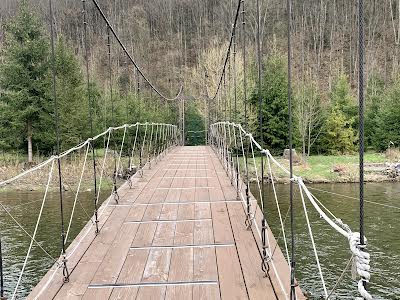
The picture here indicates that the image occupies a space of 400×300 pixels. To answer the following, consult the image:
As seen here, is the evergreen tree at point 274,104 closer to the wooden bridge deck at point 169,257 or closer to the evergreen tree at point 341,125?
the evergreen tree at point 341,125

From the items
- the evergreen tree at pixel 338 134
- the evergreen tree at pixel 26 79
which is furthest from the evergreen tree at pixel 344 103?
the evergreen tree at pixel 26 79

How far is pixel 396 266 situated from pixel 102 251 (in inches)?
196

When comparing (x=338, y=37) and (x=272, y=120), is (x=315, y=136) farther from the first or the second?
(x=338, y=37)

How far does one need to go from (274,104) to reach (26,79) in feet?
30.5

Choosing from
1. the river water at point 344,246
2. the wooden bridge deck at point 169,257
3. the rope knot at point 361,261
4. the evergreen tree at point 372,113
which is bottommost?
the river water at point 344,246

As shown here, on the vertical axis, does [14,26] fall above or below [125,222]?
above

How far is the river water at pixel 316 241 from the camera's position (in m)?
5.64

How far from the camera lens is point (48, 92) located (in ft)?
51.9

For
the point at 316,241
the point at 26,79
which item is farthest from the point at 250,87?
the point at 316,241

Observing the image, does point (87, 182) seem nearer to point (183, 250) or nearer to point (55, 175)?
point (55, 175)

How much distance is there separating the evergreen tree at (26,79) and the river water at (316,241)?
5.10 metres

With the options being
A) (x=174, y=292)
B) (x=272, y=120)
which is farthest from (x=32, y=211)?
(x=272, y=120)

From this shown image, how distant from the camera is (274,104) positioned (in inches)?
675

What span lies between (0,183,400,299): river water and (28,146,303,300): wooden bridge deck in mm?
1627
